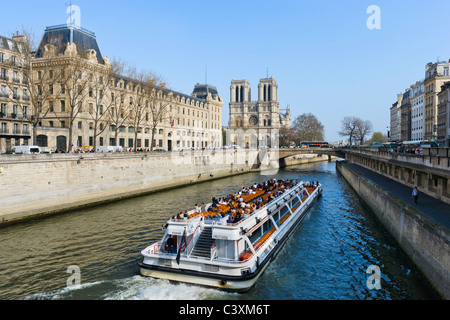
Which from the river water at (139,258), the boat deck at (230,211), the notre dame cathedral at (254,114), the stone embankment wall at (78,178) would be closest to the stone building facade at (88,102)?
the stone embankment wall at (78,178)

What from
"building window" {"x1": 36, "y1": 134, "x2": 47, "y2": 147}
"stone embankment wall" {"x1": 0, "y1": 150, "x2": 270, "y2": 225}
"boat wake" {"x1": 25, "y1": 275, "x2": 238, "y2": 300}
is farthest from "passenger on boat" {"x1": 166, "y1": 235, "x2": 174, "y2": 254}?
"building window" {"x1": 36, "y1": 134, "x2": 47, "y2": 147}

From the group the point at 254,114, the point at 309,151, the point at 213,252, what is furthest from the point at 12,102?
the point at 254,114

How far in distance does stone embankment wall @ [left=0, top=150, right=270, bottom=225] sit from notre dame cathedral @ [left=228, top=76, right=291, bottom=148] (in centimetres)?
9569

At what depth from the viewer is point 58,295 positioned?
13469 mm

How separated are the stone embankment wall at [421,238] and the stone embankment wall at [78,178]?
27150 millimetres

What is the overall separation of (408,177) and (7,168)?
35460 millimetres

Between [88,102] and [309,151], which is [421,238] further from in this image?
[309,151]

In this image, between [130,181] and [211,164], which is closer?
[130,181]

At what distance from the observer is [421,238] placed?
50.0ft

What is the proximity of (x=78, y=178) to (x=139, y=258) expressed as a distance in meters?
17.4

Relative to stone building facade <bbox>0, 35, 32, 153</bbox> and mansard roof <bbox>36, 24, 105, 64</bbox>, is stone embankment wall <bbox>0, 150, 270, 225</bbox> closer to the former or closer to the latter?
stone building facade <bbox>0, 35, 32, 153</bbox>

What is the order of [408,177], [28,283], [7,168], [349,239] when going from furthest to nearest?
[408,177] < [7,168] < [349,239] < [28,283]
